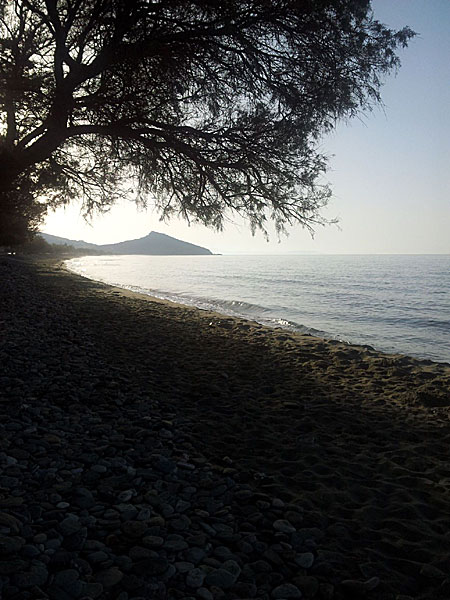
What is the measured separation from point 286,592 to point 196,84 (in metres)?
8.55

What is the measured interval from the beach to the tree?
13.9ft

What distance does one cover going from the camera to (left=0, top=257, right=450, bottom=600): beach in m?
2.65

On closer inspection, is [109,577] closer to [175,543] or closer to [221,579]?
[175,543]

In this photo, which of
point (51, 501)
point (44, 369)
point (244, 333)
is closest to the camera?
point (51, 501)

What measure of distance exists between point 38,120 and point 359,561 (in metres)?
11.1

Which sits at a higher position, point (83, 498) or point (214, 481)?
point (83, 498)

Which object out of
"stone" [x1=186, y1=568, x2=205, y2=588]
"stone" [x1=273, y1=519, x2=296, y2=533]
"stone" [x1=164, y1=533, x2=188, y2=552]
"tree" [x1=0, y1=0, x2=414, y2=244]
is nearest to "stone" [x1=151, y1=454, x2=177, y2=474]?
"stone" [x1=164, y1=533, x2=188, y2=552]

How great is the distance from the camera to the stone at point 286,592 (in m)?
2.54

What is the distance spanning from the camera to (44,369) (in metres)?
6.55

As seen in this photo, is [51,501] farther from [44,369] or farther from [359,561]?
[44,369]

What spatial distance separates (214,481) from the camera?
3.84m

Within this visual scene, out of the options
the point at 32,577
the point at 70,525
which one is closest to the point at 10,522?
the point at 70,525

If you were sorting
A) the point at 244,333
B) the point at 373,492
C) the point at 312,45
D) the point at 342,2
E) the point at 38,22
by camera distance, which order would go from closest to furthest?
the point at 373,492, the point at 342,2, the point at 312,45, the point at 38,22, the point at 244,333

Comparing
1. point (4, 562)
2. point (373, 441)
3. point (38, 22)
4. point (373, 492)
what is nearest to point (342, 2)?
point (38, 22)
